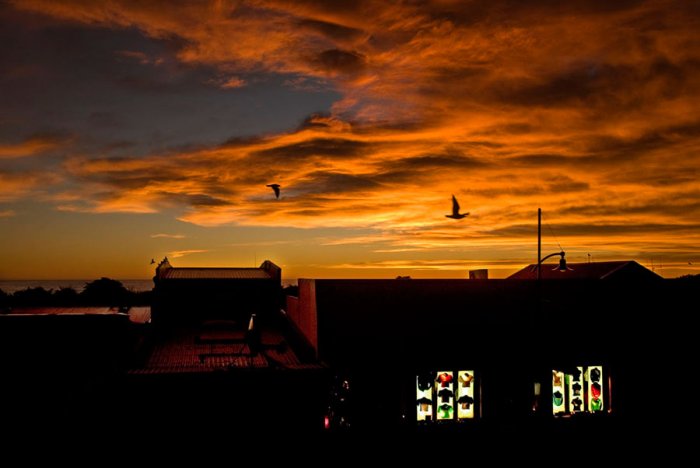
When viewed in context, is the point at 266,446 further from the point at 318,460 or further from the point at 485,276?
the point at 485,276

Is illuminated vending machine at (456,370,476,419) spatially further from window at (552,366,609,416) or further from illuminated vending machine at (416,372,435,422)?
window at (552,366,609,416)

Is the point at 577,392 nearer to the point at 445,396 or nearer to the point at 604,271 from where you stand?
the point at 445,396

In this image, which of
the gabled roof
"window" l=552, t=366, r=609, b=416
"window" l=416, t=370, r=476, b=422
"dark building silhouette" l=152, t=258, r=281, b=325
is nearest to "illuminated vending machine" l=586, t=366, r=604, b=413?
"window" l=552, t=366, r=609, b=416

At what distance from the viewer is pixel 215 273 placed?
1810 inches

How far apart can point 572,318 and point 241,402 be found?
16.8 meters

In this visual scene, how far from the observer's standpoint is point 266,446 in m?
28.3

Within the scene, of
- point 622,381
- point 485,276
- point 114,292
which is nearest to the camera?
point 622,381

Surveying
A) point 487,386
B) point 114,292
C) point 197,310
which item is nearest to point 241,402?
point 487,386

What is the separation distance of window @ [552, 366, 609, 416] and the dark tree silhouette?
188ft

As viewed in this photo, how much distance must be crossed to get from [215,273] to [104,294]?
39490mm

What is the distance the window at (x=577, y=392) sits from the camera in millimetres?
31172

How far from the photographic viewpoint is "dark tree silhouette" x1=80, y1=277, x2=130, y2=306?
76988 mm

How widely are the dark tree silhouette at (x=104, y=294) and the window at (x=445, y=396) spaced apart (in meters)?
54.8

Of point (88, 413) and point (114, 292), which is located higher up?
point (114, 292)
